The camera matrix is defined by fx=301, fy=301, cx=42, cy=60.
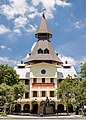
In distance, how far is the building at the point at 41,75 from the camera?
75500mm

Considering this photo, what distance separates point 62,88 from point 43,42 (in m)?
23.3

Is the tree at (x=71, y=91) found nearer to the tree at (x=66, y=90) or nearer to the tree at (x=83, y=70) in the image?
the tree at (x=66, y=90)

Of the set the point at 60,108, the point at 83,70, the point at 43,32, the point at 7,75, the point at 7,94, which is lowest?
the point at 7,94

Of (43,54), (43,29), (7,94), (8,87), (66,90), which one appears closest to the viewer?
(7,94)

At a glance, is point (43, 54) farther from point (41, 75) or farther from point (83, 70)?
point (83, 70)

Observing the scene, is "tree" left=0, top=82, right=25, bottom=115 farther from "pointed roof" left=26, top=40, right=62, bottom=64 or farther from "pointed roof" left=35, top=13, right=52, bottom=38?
"pointed roof" left=35, top=13, right=52, bottom=38

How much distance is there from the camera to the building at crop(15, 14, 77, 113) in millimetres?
75500

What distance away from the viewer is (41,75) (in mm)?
77500

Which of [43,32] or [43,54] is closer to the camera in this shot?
[43,54]

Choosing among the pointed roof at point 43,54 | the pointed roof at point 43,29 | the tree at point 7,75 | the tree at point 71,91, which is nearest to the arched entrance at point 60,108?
the pointed roof at point 43,54

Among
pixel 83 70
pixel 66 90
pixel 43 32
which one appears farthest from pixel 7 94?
pixel 43 32

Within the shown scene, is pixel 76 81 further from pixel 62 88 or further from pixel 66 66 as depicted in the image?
pixel 66 66

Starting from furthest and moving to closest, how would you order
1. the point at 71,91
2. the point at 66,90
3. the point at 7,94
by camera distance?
the point at 66,90
the point at 71,91
the point at 7,94

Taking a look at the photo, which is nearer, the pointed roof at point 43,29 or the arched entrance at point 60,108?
the arched entrance at point 60,108
